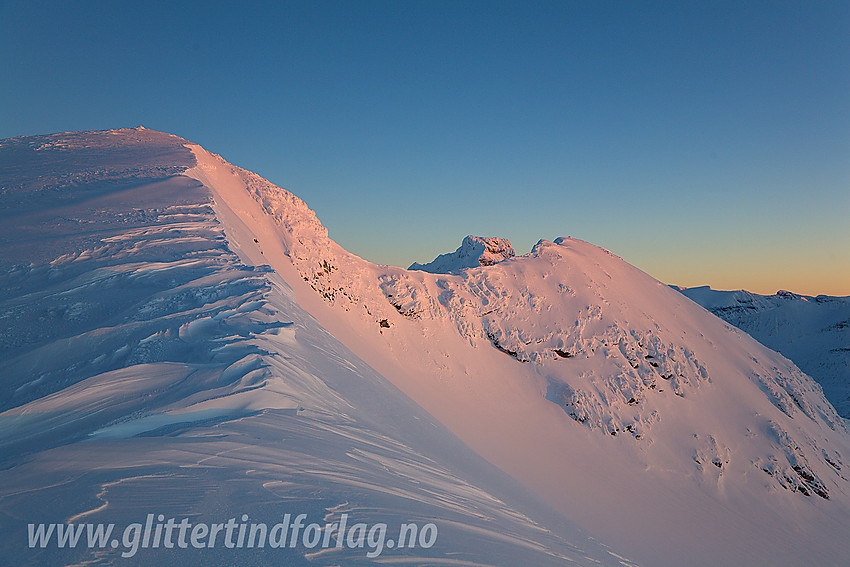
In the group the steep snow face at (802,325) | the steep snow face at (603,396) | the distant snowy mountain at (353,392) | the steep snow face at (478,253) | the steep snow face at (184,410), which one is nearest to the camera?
the steep snow face at (184,410)

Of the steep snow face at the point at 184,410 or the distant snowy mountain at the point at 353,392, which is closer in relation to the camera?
the steep snow face at the point at 184,410

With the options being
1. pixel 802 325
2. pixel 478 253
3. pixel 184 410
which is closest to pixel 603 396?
pixel 184 410

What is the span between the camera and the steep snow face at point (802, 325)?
12870cm

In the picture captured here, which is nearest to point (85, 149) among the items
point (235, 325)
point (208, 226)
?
point (208, 226)

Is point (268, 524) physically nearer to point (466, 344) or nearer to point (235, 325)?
point (235, 325)

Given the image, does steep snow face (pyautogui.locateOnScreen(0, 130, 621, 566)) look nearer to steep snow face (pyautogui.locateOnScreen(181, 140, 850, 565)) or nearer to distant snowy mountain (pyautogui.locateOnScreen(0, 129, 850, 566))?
distant snowy mountain (pyautogui.locateOnScreen(0, 129, 850, 566))

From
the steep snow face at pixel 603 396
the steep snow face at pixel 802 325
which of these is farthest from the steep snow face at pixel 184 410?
the steep snow face at pixel 802 325

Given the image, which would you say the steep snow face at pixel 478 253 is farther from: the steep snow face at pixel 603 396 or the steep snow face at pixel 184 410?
the steep snow face at pixel 184 410

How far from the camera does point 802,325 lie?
16488cm

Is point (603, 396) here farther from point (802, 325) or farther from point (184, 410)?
point (802, 325)

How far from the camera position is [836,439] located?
32.4m

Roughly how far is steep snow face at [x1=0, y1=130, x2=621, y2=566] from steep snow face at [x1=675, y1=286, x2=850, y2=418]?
482ft

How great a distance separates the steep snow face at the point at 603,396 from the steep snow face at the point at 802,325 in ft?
380

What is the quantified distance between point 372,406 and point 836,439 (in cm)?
4135
